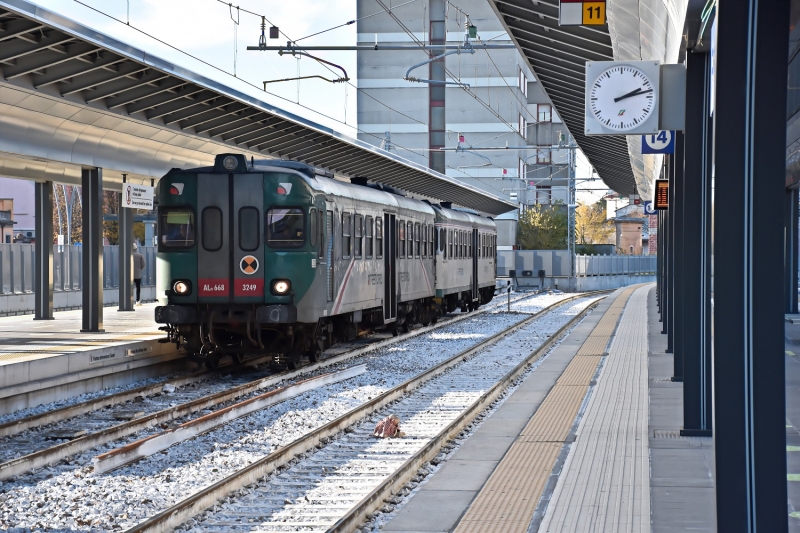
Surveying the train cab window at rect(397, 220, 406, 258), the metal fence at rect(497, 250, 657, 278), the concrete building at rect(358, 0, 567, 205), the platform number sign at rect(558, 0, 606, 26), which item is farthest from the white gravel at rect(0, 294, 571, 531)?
the concrete building at rect(358, 0, 567, 205)

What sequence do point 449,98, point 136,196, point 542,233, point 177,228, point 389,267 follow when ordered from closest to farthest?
1. point 177,228
2. point 389,267
3. point 136,196
4. point 542,233
5. point 449,98

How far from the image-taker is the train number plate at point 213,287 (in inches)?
615

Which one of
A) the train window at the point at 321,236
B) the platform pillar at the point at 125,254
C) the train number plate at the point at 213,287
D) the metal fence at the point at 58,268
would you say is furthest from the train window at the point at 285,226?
the metal fence at the point at 58,268

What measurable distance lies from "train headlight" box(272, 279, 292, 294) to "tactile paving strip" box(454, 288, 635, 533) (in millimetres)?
4076

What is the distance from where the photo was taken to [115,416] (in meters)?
11.8

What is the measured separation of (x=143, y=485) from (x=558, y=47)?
47.4ft

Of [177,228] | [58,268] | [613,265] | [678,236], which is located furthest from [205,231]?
[613,265]

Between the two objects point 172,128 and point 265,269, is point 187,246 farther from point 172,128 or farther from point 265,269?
point 172,128

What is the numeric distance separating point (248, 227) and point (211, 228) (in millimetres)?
563

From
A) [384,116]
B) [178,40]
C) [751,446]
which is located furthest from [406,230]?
[384,116]

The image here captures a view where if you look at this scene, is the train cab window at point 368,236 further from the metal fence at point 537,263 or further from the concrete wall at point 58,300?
the metal fence at point 537,263

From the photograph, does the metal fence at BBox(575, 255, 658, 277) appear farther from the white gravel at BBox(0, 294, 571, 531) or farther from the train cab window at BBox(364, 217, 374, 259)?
the white gravel at BBox(0, 294, 571, 531)

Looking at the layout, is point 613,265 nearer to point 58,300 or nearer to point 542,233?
point 542,233

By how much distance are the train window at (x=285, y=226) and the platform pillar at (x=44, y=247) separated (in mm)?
8048
